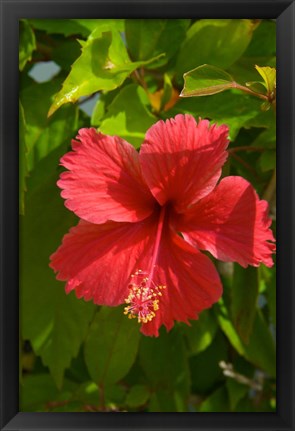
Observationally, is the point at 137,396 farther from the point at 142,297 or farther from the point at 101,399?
the point at 142,297

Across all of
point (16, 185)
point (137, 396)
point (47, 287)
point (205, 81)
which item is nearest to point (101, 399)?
point (137, 396)

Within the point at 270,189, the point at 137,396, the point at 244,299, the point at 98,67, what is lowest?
the point at 137,396

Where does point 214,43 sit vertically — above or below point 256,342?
above

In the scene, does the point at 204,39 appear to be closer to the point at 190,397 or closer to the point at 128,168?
the point at 128,168

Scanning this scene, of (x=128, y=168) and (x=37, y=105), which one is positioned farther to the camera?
(x=37, y=105)

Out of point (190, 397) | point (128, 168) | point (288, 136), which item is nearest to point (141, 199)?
point (128, 168)

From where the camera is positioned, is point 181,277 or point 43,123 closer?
point 181,277
